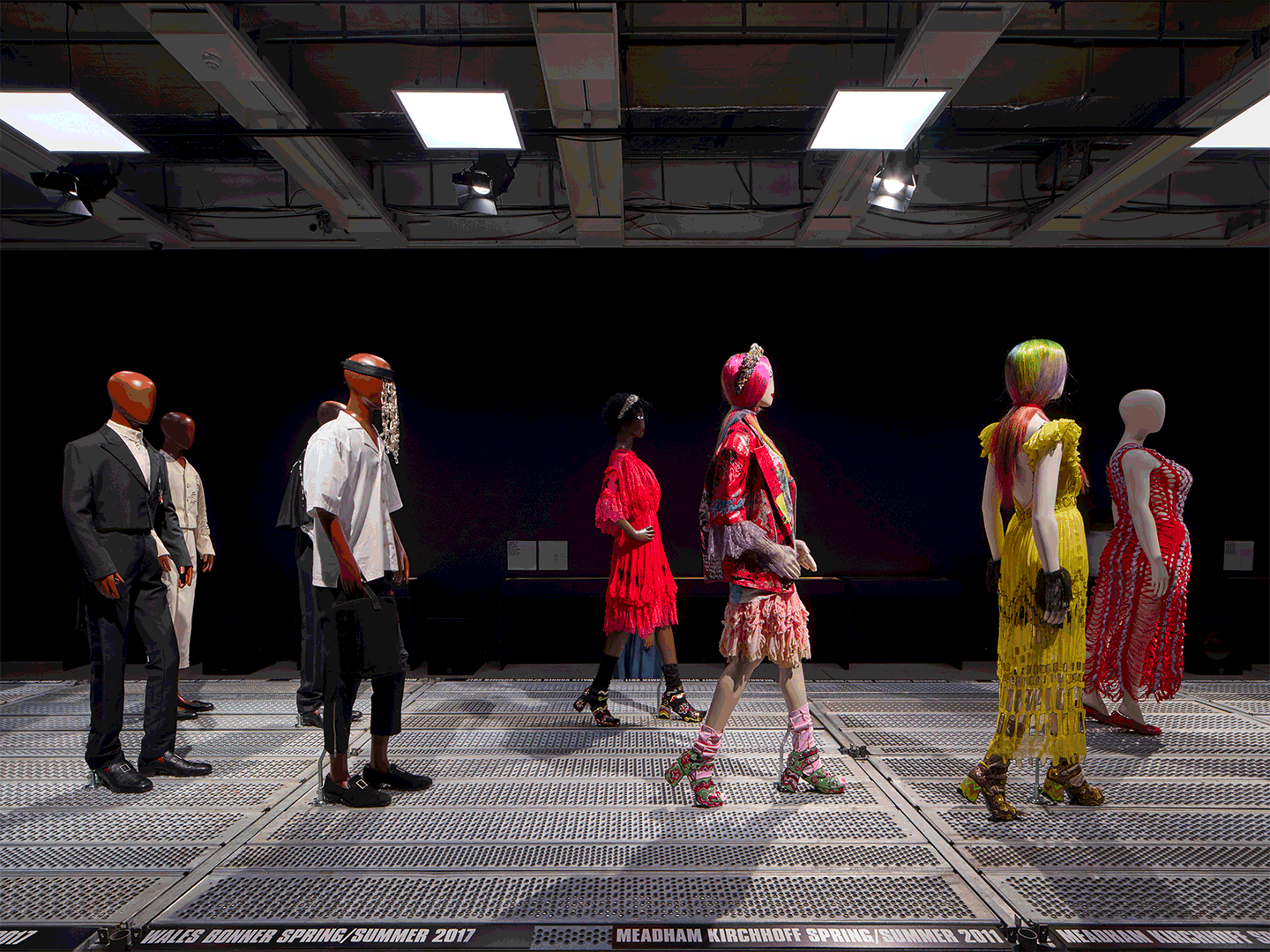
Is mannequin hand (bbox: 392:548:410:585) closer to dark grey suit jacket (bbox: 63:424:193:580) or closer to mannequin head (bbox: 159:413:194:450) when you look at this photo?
dark grey suit jacket (bbox: 63:424:193:580)

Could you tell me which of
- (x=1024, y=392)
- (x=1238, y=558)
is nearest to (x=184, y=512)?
(x=1024, y=392)

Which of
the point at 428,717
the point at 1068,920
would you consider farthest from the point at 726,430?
the point at 428,717

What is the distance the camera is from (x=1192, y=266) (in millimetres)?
6246

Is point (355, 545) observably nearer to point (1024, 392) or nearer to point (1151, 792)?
point (1024, 392)

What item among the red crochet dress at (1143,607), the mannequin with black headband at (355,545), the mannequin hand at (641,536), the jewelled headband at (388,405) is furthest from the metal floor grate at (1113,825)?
the jewelled headband at (388,405)

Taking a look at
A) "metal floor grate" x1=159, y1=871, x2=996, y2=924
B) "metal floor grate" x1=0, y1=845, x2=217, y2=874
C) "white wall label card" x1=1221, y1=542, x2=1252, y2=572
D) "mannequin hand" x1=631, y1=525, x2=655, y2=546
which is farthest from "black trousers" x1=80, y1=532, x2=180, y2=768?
"white wall label card" x1=1221, y1=542, x2=1252, y2=572

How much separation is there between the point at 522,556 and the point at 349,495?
11.7ft

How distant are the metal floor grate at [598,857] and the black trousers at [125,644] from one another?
0.99 metres

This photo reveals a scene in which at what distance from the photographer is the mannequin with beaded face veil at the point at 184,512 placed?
4.39 metres

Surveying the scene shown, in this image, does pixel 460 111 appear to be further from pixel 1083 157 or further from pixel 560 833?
pixel 1083 157

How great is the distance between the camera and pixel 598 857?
2.32 m

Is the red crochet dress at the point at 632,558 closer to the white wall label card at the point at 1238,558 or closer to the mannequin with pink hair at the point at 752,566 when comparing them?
the mannequin with pink hair at the point at 752,566

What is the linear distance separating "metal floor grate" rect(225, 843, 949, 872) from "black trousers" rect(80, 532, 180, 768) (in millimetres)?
992

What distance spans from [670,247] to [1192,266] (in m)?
4.51
